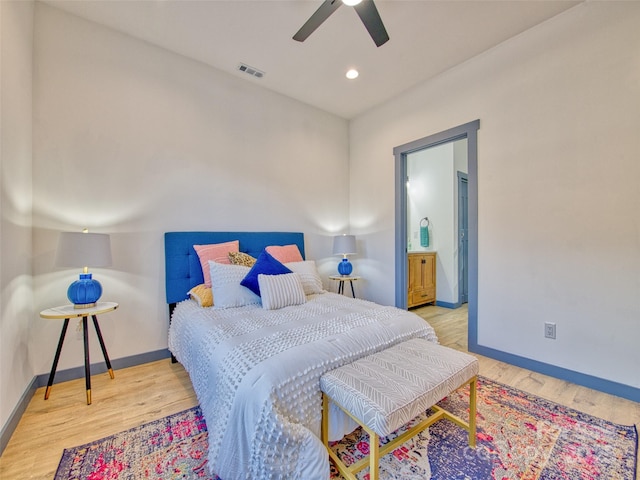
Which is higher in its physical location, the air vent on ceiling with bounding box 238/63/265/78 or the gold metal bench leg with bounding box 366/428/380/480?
the air vent on ceiling with bounding box 238/63/265/78

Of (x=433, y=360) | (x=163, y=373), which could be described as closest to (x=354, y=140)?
(x=433, y=360)

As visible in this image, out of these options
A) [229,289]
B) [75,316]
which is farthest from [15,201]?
[229,289]

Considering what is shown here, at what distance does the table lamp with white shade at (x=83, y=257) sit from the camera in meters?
1.99

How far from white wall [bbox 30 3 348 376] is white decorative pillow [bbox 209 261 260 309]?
673 mm

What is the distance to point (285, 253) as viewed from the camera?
321 centimetres

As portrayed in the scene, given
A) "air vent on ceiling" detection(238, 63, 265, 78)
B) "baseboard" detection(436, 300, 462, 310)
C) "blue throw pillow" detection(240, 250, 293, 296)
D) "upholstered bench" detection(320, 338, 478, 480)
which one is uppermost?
"air vent on ceiling" detection(238, 63, 265, 78)

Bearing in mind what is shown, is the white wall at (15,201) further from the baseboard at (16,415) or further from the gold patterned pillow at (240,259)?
the gold patterned pillow at (240,259)

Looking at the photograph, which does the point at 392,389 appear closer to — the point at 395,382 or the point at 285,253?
the point at 395,382

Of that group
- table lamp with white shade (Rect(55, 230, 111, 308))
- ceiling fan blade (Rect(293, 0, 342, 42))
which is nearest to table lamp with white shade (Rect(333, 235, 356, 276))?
ceiling fan blade (Rect(293, 0, 342, 42))

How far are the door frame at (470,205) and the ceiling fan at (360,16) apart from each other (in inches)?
56.4

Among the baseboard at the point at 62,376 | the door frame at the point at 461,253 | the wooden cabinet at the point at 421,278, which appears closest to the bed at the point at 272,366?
the baseboard at the point at 62,376

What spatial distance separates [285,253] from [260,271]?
76 centimetres

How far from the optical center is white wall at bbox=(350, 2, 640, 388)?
2.04 meters

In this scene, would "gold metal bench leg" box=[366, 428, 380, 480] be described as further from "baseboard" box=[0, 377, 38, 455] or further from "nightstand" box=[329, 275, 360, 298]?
"nightstand" box=[329, 275, 360, 298]
